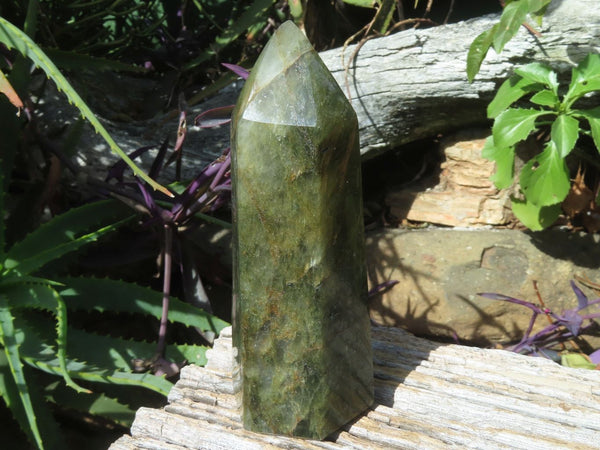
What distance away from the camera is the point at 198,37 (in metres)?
2.65

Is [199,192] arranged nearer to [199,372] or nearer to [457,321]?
[199,372]

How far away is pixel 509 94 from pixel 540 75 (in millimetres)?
88

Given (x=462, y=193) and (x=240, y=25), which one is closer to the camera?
(x=462, y=193)

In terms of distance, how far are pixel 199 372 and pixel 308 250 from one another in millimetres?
481

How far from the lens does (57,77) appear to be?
140 centimetres

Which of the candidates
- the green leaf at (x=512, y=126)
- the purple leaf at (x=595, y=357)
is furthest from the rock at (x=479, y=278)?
the green leaf at (x=512, y=126)

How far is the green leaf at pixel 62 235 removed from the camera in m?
1.77

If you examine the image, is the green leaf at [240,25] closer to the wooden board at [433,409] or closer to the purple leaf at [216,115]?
the purple leaf at [216,115]

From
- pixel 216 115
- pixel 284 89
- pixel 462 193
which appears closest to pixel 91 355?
pixel 216 115

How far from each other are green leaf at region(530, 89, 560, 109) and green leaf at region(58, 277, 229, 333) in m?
1.03

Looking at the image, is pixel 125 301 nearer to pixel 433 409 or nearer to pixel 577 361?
pixel 433 409

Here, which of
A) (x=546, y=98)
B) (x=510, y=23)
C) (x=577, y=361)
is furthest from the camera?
(x=577, y=361)

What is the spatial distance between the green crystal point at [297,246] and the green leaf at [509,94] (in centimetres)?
66

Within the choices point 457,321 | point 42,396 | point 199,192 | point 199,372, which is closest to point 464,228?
point 457,321
